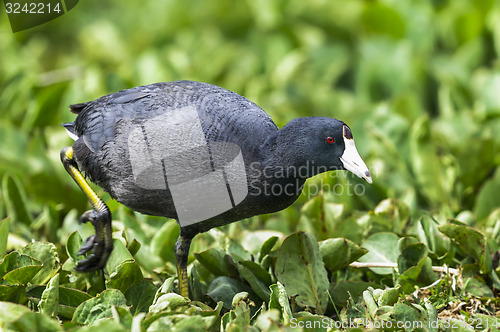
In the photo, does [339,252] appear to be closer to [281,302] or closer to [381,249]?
[381,249]

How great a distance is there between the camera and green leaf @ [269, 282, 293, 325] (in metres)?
2.53

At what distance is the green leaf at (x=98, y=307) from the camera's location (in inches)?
102

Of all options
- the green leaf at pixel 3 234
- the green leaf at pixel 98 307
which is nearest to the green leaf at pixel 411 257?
the green leaf at pixel 98 307

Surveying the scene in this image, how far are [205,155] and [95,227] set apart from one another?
74 cm

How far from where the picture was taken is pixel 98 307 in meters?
2.62

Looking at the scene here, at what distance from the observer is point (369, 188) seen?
3.96 m

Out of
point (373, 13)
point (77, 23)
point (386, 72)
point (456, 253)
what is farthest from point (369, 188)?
point (77, 23)

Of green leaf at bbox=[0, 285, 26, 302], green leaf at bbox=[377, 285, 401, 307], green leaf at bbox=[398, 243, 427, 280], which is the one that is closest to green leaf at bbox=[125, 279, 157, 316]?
green leaf at bbox=[0, 285, 26, 302]

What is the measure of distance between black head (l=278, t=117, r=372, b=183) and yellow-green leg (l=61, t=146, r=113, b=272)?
94 cm

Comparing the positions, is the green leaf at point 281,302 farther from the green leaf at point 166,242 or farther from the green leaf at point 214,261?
the green leaf at point 166,242

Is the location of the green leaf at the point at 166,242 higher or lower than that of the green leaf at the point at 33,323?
lower

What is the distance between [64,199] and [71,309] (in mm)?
1527

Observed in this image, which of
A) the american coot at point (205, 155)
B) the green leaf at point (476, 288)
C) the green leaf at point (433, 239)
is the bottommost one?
the green leaf at point (476, 288)

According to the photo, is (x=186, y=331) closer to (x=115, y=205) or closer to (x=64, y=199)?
(x=115, y=205)
